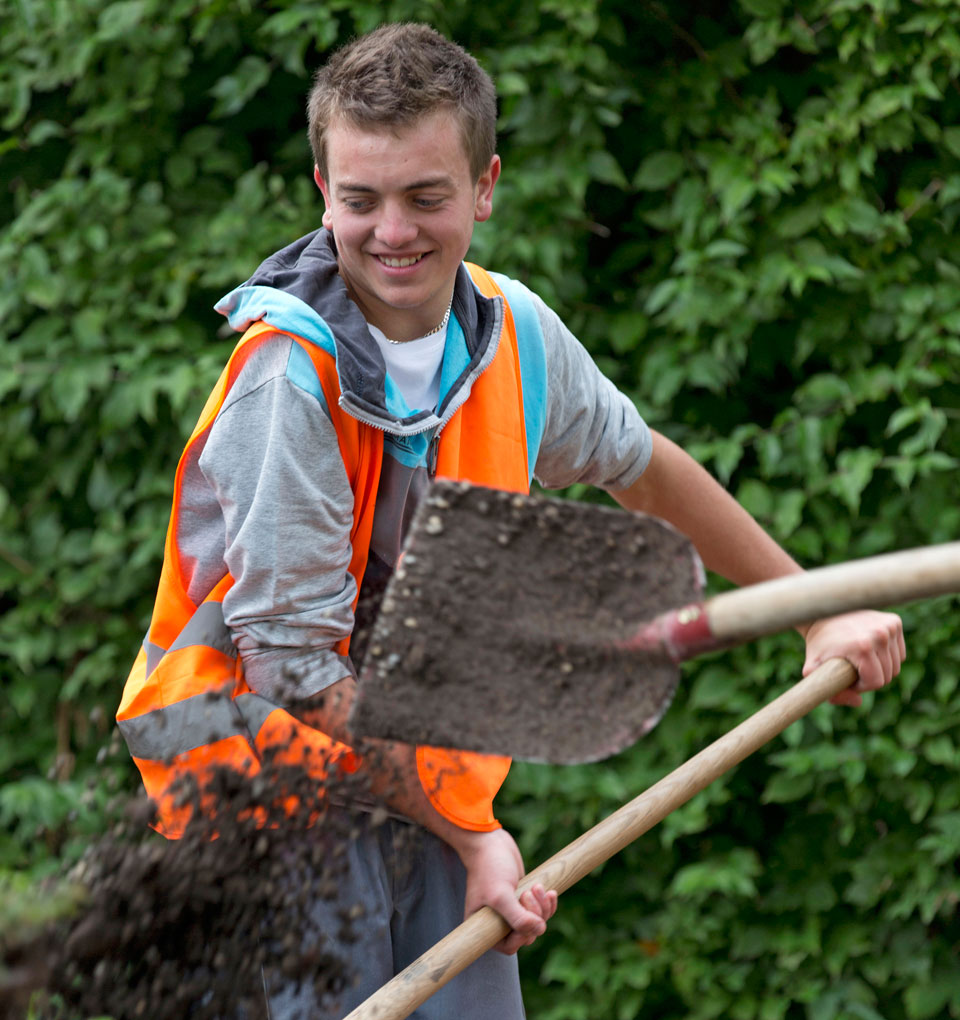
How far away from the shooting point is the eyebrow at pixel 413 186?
1626mm

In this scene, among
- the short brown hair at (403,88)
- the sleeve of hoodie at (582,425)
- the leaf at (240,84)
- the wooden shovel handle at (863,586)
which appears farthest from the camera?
the leaf at (240,84)

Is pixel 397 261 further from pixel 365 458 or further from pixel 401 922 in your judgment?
pixel 401 922

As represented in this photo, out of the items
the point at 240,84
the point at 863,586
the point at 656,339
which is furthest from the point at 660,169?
the point at 863,586

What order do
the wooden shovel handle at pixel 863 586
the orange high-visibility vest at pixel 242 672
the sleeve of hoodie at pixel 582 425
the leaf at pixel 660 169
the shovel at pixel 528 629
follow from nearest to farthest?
the wooden shovel handle at pixel 863 586, the shovel at pixel 528 629, the orange high-visibility vest at pixel 242 672, the sleeve of hoodie at pixel 582 425, the leaf at pixel 660 169

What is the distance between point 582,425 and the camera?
195cm

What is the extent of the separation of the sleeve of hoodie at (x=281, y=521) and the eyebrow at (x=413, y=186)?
235 mm

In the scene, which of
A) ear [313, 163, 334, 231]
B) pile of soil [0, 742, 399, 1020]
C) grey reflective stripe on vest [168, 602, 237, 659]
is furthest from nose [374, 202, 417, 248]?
pile of soil [0, 742, 399, 1020]

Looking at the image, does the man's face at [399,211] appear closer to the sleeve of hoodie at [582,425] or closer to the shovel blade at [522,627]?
the sleeve of hoodie at [582,425]

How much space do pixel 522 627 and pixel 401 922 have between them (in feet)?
1.79

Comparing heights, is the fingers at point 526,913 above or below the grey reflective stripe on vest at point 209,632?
below

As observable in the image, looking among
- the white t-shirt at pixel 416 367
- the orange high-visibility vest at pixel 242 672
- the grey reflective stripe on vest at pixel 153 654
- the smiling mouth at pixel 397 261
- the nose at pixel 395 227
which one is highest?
the nose at pixel 395 227

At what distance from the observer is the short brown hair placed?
1596 mm

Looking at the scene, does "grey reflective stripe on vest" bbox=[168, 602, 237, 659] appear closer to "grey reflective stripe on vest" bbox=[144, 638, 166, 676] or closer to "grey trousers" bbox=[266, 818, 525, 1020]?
"grey reflective stripe on vest" bbox=[144, 638, 166, 676]

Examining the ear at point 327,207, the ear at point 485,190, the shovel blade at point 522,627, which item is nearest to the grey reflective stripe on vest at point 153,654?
the shovel blade at point 522,627
